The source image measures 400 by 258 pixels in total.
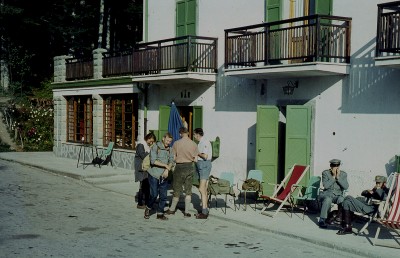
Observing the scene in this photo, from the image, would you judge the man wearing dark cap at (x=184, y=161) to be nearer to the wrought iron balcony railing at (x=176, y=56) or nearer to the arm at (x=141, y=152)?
the arm at (x=141, y=152)

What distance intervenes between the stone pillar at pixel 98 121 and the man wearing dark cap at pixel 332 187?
12.8 m

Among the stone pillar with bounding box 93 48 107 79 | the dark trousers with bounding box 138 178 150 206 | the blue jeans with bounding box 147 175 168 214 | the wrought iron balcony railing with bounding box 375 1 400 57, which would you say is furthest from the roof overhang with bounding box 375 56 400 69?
the stone pillar with bounding box 93 48 107 79

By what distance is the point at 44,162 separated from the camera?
21828 millimetres

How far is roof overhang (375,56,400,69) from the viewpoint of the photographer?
32.9 feet

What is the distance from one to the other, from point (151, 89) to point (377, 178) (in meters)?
10.8

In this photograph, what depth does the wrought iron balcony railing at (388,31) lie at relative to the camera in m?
10.3

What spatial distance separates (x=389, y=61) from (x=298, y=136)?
3.27 metres

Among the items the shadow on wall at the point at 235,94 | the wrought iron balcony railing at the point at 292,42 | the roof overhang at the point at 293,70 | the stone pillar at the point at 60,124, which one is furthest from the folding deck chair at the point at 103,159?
the roof overhang at the point at 293,70

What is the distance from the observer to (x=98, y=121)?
21.6m

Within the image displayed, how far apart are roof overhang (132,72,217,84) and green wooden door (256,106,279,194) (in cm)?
294

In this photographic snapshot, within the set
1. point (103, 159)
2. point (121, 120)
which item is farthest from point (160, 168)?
point (103, 159)

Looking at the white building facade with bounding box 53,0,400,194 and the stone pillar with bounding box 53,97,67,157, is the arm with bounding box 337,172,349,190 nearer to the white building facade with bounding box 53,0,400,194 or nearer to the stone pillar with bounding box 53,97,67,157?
the white building facade with bounding box 53,0,400,194

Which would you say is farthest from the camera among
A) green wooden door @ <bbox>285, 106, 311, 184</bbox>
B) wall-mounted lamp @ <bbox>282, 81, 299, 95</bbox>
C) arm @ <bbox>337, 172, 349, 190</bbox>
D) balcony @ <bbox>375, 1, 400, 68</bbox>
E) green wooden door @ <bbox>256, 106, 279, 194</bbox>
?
green wooden door @ <bbox>256, 106, 279, 194</bbox>

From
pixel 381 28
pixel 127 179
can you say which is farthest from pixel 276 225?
pixel 127 179
